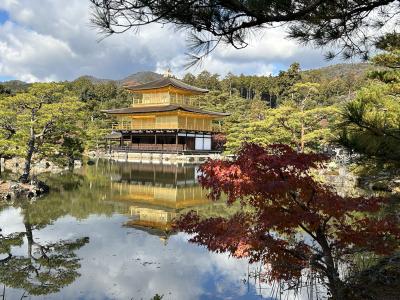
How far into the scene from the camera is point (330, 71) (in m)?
112

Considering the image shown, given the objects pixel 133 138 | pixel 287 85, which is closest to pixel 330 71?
pixel 287 85

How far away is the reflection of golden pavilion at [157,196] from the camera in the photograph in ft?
33.1

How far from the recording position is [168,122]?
33094 mm

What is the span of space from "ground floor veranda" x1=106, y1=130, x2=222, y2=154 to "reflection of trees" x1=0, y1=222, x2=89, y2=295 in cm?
2341

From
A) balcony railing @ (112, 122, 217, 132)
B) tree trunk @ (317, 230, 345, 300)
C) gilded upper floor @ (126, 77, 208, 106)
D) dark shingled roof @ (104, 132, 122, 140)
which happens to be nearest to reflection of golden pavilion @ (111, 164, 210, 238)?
tree trunk @ (317, 230, 345, 300)

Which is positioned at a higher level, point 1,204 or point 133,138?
point 133,138

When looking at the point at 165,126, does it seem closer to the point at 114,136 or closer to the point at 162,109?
the point at 162,109

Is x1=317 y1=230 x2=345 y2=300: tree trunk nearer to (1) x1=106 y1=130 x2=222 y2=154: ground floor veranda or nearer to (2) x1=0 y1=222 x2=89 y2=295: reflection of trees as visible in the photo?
(2) x1=0 y1=222 x2=89 y2=295: reflection of trees

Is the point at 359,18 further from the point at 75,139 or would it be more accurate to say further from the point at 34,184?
the point at 75,139

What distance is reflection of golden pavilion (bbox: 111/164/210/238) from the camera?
33.1 feet

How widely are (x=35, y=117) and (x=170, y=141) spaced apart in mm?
19709

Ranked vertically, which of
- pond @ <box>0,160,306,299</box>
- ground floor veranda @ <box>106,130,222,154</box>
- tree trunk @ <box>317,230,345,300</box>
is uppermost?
ground floor veranda @ <box>106,130,222,154</box>

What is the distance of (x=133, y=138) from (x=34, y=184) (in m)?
23.0

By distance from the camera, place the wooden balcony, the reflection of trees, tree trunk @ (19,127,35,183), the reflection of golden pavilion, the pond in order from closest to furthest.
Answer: the pond
the reflection of trees
the reflection of golden pavilion
tree trunk @ (19,127,35,183)
the wooden balcony
